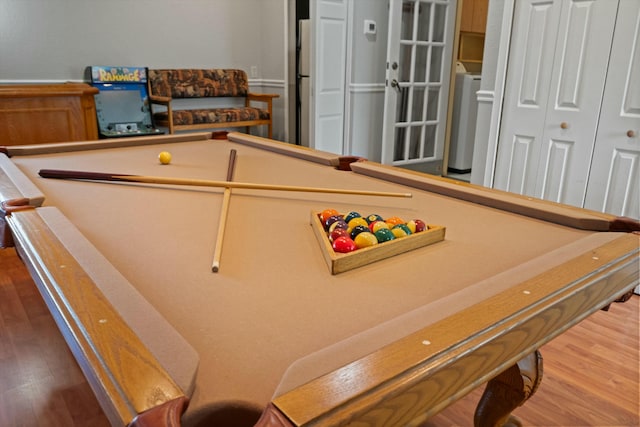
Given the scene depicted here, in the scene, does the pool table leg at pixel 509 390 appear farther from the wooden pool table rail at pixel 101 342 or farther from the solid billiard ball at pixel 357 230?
the wooden pool table rail at pixel 101 342

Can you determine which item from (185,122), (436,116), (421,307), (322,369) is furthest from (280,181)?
(436,116)

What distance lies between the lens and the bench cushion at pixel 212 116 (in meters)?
4.57

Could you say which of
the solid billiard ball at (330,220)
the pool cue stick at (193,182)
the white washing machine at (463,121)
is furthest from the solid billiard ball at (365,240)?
the white washing machine at (463,121)

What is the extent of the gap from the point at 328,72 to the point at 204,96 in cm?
146

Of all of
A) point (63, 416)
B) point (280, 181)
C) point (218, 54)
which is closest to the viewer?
point (63, 416)

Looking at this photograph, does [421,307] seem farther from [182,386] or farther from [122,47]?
[122,47]

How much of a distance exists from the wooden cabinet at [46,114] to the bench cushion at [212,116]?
2.56ft

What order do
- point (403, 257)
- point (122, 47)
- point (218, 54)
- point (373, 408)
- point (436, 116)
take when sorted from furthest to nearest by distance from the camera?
point (218, 54)
point (436, 116)
point (122, 47)
point (403, 257)
point (373, 408)

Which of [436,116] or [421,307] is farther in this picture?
[436,116]

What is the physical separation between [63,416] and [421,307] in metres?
1.34

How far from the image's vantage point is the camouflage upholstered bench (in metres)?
4.59

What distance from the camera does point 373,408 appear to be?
542 millimetres

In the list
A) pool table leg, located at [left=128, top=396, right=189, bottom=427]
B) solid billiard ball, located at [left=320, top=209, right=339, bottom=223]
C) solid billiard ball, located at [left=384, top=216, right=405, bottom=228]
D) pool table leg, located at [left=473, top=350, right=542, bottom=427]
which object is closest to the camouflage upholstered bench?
solid billiard ball, located at [left=320, top=209, right=339, bottom=223]

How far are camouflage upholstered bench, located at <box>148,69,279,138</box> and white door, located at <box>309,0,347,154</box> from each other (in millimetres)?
698
